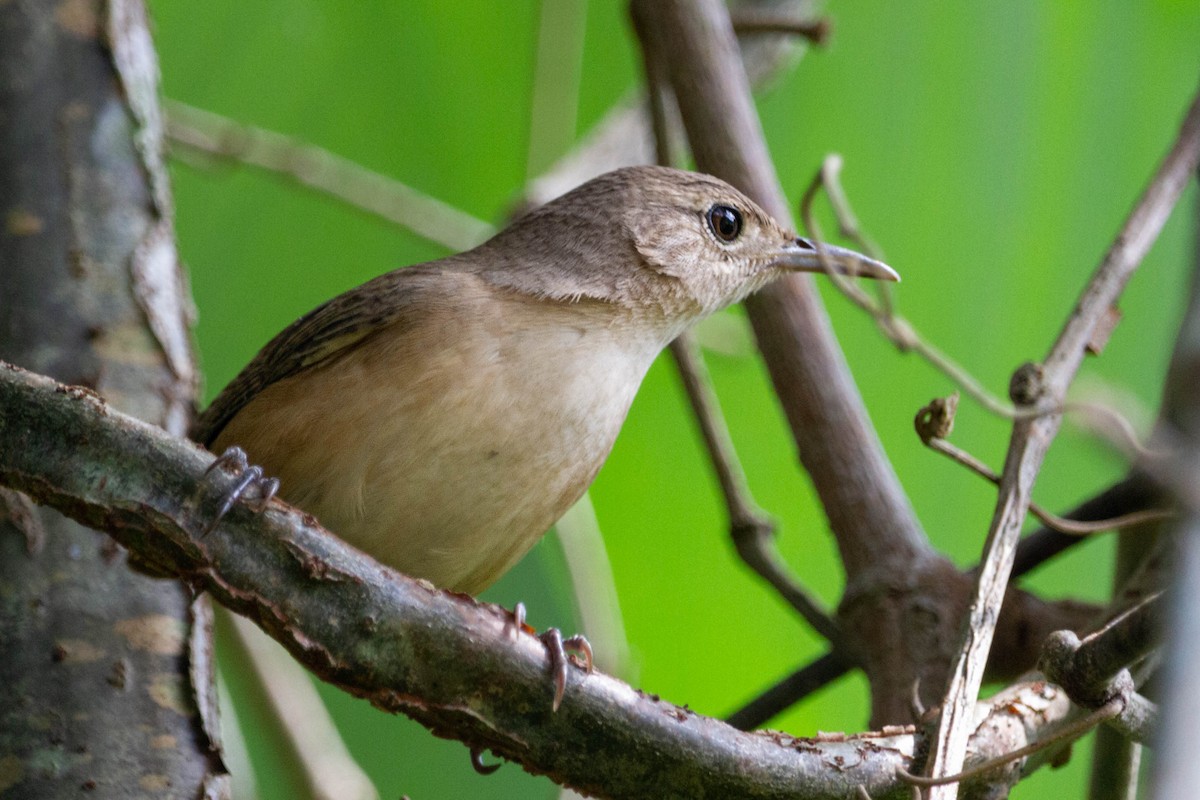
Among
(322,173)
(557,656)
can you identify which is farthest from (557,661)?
(322,173)

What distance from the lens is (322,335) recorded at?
282cm

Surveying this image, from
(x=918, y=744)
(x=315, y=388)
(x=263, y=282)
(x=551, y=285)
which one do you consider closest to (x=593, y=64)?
(x=263, y=282)

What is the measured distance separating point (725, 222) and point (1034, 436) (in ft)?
3.37

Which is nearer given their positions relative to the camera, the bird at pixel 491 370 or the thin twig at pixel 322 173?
the bird at pixel 491 370

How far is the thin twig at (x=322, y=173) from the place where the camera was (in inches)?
168

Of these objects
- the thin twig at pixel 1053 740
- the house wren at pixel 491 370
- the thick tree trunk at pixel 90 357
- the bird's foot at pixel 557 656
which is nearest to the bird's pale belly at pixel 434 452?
the house wren at pixel 491 370

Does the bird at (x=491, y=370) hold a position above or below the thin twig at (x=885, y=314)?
below

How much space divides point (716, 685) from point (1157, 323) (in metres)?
2.01

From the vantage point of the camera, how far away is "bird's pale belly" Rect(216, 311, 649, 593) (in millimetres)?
2525

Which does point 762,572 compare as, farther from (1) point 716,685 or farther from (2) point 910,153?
(2) point 910,153

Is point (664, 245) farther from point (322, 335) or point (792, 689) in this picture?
point (792, 689)

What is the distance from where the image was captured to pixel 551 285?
115 inches

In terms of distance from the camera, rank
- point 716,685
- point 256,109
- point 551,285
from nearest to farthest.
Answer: point 551,285
point 716,685
point 256,109

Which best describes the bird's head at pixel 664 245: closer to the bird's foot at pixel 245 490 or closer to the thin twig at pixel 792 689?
the thin twig at pixel 792 689
